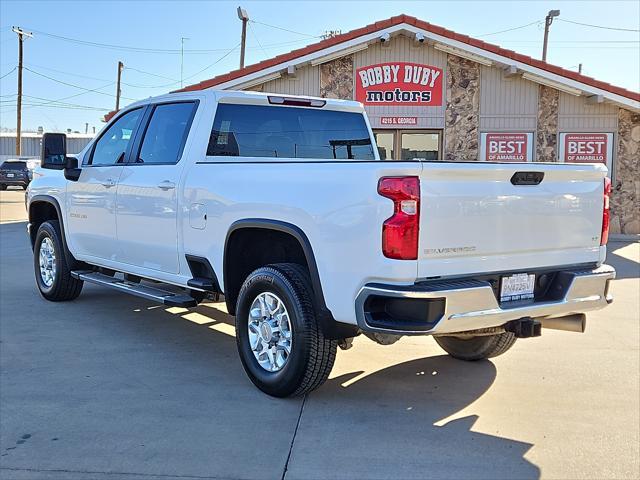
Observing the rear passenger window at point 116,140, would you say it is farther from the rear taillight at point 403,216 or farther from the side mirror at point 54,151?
the rear taillight at point 403,216

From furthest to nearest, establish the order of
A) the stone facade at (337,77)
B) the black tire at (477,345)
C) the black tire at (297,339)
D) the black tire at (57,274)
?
1. the stone facade at (337,77)
2. the black tire at (57,274)
3. the black tire at (477,345)
4. the black tire at (297,339)

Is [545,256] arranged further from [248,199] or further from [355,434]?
[248,199]

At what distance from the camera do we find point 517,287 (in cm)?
408

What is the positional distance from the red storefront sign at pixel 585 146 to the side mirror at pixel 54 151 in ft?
38.6

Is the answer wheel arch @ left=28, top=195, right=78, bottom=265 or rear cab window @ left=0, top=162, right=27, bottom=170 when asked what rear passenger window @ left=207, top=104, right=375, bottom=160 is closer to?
wheel arch @ left=28, top=195, right=78, bottom=265

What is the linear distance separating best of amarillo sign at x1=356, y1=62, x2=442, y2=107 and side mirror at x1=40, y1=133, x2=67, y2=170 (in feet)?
31.6

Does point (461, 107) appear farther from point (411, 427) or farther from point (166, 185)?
point (411, 427)

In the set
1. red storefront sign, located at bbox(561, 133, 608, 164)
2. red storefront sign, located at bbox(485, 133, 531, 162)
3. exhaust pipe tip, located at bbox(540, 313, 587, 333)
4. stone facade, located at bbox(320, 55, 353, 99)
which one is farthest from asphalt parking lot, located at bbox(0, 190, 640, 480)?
stone facade, located at bbox(320, 55, 353, 99)

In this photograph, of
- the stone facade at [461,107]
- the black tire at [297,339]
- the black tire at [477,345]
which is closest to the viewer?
the black tire at [297,339]

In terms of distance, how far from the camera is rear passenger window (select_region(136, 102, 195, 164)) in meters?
5.57

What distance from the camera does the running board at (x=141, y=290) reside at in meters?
5.34

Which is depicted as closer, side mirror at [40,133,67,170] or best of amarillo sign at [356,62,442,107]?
side mirror at [40,133,67,170]

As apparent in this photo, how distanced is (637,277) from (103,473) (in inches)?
350

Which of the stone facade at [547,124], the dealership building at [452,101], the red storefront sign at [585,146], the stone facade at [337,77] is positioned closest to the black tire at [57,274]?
the dealership building at [452,101]
